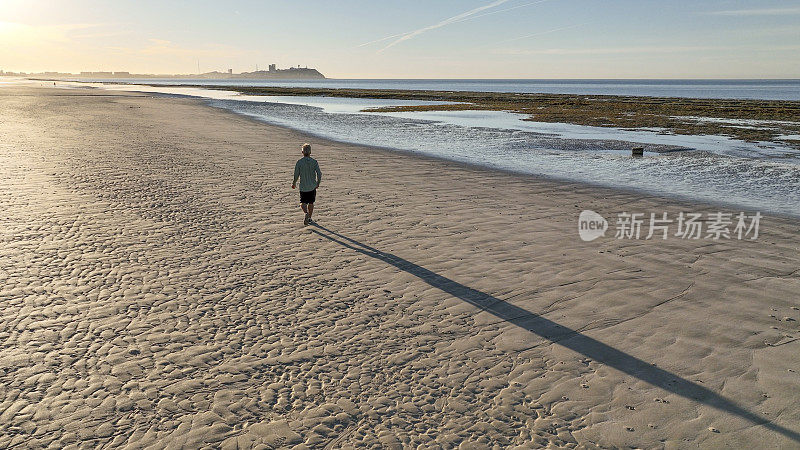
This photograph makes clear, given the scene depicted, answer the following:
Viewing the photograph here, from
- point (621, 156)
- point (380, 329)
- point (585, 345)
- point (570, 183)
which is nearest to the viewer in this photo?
point (585, 345)

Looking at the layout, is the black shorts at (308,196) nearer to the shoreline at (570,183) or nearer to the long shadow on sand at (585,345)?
the long shadow on sand at (585,345)

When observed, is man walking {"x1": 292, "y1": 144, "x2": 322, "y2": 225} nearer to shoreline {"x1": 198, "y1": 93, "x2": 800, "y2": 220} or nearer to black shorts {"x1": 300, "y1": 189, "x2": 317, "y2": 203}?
black shorts {"x1": 300, "y1": 189, "x2": 317, "y2": 203}

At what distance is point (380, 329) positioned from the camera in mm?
6680

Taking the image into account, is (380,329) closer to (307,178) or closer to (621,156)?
(307,178)

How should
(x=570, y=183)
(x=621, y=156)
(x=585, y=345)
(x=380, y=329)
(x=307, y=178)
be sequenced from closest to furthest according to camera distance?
(x=585, y=345), (x=380, y=329), (x=307, y=178), (x=570, y=183), (x=621, y=156)

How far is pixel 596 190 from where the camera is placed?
15609mm

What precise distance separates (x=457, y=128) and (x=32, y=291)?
31788mm

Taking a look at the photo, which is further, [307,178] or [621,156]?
[621,156]

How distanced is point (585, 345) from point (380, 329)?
8.48 feet

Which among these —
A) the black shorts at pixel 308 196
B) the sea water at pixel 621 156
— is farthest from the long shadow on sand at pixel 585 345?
the sea water at pixel 621 156

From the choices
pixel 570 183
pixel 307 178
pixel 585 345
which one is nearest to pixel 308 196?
pixel 307 178

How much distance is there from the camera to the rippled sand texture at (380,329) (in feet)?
15.9

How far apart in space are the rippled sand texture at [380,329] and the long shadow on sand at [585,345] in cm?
3

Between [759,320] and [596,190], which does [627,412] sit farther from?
[596,190]
